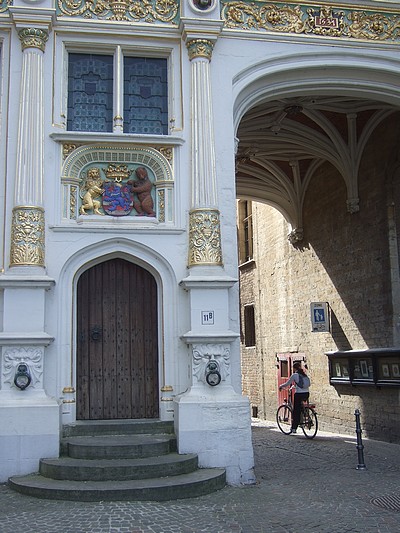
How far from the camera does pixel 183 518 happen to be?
7.53 metres

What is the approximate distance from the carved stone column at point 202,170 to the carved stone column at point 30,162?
2362 mm

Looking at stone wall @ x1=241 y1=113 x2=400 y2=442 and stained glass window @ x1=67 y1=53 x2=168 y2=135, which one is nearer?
stained glass window @ x1=67 y1=53 x2=168 y2=135

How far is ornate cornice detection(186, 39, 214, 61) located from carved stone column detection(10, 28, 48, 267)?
7.79 feet

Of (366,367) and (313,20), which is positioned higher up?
(313,20)

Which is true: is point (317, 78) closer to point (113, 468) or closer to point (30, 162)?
point (30, 162)

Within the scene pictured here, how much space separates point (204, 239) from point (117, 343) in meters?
2.14

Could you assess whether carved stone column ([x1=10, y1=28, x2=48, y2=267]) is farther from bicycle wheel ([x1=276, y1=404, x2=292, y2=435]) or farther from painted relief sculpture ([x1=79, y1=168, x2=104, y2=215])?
bicycle wheel ([x1=276, y1=404, x2=292, y2=435])

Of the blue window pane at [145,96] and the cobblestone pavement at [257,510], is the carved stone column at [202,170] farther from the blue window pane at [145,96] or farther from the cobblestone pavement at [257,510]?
the cobblestone pavement at [257,510]

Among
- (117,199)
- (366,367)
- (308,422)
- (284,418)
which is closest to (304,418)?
(308,422)

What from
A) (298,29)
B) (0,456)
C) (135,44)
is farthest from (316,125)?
(0,456)

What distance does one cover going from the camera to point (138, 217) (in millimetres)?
10711

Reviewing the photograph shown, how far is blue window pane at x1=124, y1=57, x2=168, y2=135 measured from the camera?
11234mm

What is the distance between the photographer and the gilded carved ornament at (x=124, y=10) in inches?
439

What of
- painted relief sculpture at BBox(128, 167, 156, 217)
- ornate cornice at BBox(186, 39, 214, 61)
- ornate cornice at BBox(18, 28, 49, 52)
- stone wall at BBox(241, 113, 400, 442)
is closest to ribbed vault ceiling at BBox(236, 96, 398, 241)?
stone wall at BBox(241, 113, 400, 442)
